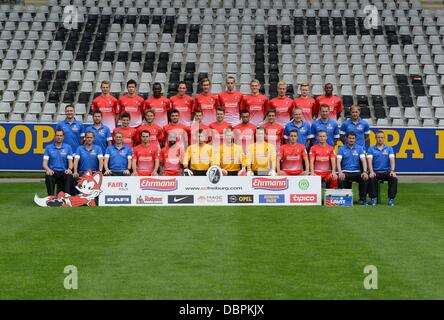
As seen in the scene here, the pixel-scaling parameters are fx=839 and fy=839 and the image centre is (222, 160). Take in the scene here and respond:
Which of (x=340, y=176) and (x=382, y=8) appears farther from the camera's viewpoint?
(x=382, y=8)

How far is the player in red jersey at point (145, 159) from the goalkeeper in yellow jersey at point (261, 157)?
2.11m

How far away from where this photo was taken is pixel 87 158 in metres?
18.6

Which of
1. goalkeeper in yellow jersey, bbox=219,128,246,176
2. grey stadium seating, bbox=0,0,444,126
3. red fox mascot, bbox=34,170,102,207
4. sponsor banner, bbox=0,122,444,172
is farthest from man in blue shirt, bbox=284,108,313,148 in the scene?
grey stadium seating, bbox=0,0,444,126

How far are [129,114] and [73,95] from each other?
13.0 m

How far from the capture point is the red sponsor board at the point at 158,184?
58.3 ft

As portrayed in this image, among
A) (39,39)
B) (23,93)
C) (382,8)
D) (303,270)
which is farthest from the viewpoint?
(382,8)

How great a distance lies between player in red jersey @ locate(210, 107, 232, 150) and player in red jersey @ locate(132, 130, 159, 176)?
4.40 ft

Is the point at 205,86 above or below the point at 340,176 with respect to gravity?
above

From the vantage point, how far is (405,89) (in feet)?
106

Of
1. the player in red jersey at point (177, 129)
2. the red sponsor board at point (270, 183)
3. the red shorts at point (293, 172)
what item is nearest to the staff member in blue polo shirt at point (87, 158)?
the player in red jersey at point (177, 129)

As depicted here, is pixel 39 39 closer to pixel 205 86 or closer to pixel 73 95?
pixel 73 95

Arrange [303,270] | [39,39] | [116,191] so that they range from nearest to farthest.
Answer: [303,270] < [116,191] < [39,39]
